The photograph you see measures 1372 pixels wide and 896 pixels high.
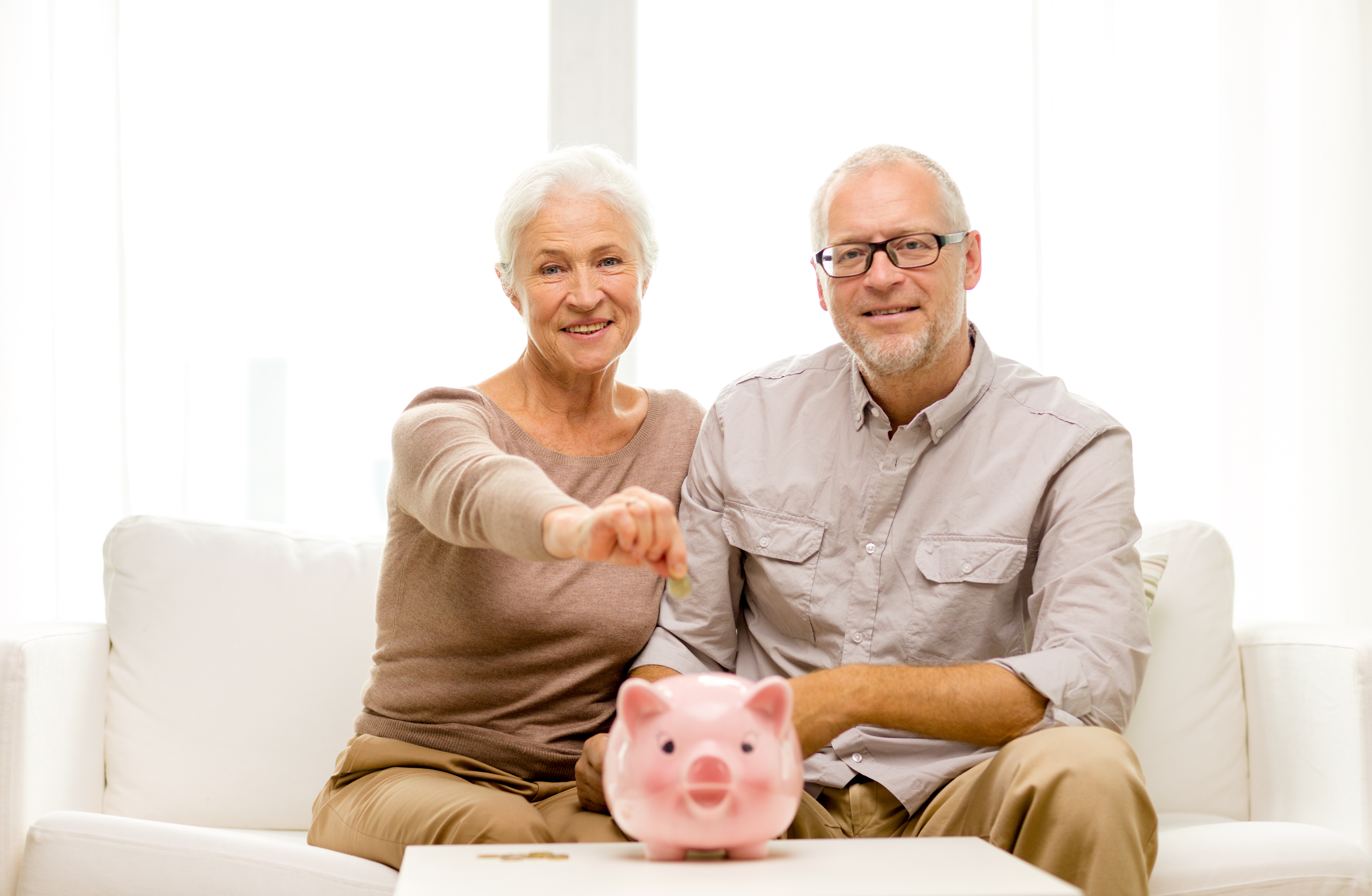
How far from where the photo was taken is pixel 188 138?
2.63 meters

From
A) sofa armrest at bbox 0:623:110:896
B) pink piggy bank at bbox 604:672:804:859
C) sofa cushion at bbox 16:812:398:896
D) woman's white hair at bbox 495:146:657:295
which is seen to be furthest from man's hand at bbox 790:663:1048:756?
sofa armrest at bbox 0:623:110:896

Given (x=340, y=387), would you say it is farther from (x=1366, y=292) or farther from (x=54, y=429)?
(x=1366, y=292)

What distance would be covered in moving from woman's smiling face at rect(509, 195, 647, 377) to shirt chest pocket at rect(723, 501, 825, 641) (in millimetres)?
320

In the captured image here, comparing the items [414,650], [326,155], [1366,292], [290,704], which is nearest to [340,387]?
[326,155]

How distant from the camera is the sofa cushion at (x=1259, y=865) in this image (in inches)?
59.0

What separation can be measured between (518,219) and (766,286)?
1.07m

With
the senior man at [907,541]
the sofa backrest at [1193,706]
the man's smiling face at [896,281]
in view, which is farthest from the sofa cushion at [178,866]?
the sofa backrest at [1193,706]

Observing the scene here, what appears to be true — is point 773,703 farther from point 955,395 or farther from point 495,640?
point 955,395

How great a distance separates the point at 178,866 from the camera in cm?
150

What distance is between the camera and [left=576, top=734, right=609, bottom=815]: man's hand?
150cm

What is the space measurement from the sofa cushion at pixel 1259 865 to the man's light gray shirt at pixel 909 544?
0.21 m

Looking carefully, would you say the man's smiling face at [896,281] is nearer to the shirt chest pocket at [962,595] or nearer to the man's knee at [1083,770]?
the shirt chest pocket at [962,595]

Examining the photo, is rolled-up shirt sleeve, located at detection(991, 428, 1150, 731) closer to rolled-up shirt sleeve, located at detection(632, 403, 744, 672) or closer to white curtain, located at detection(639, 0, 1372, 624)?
rolled-up shirt sleeve, located at detection(632, 403, 744, 672)

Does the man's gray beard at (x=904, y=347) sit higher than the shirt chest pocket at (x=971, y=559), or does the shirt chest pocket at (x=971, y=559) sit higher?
the man's gray beard at (x=904, y=347)
